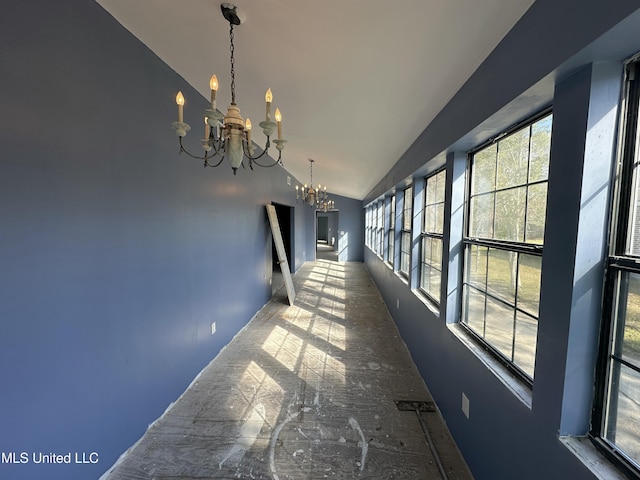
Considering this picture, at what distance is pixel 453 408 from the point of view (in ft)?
5.93

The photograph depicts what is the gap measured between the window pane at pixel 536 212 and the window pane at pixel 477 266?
17.4 inches

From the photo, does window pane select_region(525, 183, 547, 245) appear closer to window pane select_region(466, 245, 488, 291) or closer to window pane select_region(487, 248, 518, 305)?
window pane select_region(487, 248, 518, 305)

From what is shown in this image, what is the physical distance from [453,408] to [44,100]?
3018 millimetres

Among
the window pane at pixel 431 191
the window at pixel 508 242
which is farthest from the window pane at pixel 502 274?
the window pane at pixel 431 191

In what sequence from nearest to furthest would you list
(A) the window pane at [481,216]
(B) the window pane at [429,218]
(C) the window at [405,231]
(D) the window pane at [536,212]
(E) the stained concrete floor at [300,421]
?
(D) the window pane at [536,212] < (E) the stained concrete floor at [300,421] < (A) the window pane at [481,216] < (B) the window pane at [429,218] < (C) the window at [405,231]

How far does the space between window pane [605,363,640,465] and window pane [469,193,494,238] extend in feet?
3.06

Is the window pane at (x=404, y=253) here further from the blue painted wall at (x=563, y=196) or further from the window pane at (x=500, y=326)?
the blue painted wall at (x=563, y=196)

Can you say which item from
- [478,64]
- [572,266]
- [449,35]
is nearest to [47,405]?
[572,266]

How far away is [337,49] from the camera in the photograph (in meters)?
1.54

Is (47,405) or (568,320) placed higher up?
(568,320)

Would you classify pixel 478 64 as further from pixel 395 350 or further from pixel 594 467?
pixel 395 350

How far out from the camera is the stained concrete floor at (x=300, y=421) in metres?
1.57

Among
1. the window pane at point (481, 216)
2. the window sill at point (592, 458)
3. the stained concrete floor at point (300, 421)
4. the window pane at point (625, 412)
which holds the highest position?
the window pane at point (481, 216)

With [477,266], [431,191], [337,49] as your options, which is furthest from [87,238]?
[431,191]
